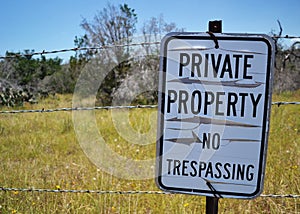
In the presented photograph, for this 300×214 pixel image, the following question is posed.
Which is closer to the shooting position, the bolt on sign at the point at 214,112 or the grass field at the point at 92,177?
the bolt on sign at the point at 214,112

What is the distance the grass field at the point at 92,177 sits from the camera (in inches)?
65.6

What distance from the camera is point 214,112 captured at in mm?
854

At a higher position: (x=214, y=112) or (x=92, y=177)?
(x=214, y=112)

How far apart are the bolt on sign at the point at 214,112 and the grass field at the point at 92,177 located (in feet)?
2.44

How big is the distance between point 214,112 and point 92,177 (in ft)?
5.41

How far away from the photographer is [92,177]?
223 cm

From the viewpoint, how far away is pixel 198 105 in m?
0.86

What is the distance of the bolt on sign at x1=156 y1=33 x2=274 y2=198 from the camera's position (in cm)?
83

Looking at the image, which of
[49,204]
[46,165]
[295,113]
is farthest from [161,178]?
[295,113]

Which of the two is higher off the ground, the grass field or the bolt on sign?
the bolt on sign

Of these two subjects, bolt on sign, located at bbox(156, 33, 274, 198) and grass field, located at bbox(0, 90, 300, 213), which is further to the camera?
grass field, located at bbox(0, 90, 300, 213)

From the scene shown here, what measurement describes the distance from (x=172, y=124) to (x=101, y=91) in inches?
278

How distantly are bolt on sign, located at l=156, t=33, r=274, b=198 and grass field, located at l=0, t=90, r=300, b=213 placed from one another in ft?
2.44

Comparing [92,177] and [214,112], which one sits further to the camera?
[92,177]
